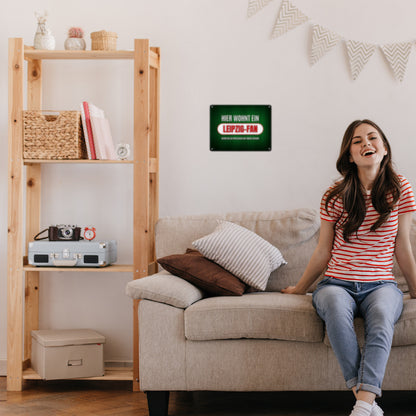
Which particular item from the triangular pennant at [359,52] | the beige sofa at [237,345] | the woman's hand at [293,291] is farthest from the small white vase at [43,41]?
the woman's hand at [293,291]

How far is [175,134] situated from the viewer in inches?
137

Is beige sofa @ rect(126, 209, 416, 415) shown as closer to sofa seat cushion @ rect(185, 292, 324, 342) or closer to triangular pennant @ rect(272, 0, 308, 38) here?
sofa seat cushion @ rect(185, 292, 324, 342)

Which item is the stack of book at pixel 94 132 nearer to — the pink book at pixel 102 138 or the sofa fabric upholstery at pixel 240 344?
the pink book at pixel 102 138

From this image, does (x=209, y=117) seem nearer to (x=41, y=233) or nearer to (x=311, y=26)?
(x=311, y=26)

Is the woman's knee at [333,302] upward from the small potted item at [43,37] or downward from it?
downward

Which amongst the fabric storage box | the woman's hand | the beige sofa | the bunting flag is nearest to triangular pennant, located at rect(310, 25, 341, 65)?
the bunting flag

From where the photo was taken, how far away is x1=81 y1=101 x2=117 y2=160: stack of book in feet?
10.2

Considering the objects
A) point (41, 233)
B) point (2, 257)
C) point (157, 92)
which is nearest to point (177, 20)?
point (157, 92)

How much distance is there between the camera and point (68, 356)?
3068 mm

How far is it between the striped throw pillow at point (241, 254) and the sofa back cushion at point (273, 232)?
6.1 inches

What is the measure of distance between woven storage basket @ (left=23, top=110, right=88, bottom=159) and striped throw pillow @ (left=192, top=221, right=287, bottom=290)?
0.81m

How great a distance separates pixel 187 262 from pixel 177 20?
4.70ft

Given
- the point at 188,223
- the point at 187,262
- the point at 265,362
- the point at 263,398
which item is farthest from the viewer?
the point at 188,223

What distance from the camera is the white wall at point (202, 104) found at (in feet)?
11.2
